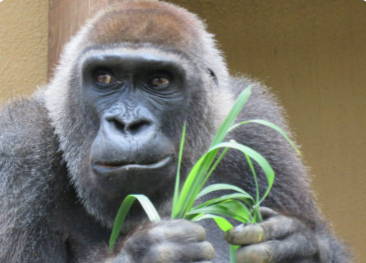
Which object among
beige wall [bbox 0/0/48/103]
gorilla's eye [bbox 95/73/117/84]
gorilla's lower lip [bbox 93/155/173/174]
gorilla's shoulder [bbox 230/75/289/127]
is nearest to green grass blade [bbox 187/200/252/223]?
gorilla's lower lip [bbox 93/155/173/174]

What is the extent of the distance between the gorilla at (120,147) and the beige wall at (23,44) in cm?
98

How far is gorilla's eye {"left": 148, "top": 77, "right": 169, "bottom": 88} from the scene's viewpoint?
3314 mm

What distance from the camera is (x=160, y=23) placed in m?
3.47

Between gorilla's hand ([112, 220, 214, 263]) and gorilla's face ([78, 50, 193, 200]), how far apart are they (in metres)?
0.40

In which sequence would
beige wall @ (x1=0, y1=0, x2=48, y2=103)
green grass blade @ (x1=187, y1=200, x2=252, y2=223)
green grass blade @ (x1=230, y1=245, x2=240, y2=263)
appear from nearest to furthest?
green grass blade @ (x1=187, y1=200, x2=252, y2=223) → green grass blade @ (x1=230, y1=245, x2=240, y2=263) → beige wall @ (x1=0, y1=0, x2=48, y2=103)

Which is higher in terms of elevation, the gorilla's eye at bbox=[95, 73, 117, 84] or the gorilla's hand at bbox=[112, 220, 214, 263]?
the gorilla's eye at bbox=[95, 73, 117, 84]

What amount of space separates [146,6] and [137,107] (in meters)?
0.84

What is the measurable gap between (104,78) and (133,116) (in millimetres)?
420

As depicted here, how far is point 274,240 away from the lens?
9.61 ft

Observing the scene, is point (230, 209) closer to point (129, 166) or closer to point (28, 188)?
point (129, 166)

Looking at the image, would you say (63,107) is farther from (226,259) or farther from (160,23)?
(226,259)

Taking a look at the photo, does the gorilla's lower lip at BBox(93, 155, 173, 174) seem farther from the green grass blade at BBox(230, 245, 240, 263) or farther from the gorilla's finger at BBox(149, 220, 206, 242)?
the green grass blade at BBox(230, 245, 240, 263)

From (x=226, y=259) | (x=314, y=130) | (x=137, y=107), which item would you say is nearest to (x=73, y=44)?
(x=137, y=107)

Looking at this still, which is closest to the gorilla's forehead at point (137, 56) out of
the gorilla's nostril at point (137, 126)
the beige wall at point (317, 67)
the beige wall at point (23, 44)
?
the gorilla's nostril at point (137, 126)
